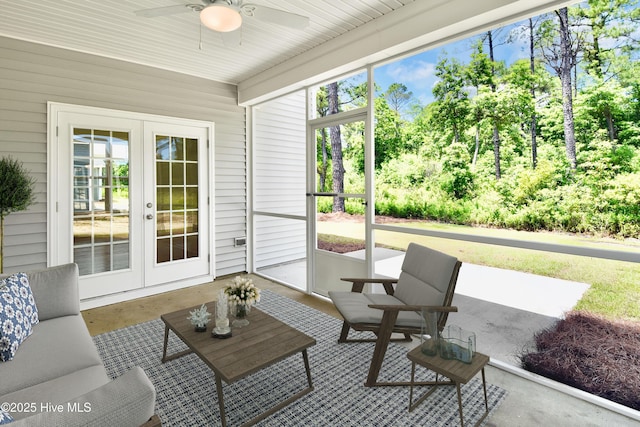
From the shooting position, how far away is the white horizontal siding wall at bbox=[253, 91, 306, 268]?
535 centimetres

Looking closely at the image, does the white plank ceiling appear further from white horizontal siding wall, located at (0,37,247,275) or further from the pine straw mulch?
the pine straw mulch

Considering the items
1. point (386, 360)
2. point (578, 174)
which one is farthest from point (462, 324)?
point (578, 174)

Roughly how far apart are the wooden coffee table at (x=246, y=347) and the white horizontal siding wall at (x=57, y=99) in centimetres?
226

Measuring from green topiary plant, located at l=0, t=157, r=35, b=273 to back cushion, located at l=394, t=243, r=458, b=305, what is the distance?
11.6 feet

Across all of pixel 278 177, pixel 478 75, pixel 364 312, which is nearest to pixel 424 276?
pixel 364 312

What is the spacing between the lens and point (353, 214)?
12.6ft

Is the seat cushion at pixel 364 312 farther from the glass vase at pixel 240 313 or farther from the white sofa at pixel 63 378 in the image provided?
the white sofa at pixel 63 378

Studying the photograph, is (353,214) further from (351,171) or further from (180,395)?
(180,395)

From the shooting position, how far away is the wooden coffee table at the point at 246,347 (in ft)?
6.24

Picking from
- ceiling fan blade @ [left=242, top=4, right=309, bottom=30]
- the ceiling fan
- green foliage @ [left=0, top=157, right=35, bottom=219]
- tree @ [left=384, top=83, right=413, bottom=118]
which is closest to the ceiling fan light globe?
the ceiling fan

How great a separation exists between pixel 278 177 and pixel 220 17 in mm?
3262

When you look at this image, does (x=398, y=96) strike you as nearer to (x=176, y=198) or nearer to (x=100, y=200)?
(x=176, y=198)

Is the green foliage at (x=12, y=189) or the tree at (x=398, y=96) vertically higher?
the tree at (x=398, y=96)

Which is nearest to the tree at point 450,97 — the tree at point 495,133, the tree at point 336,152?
the tree at point 495,133
